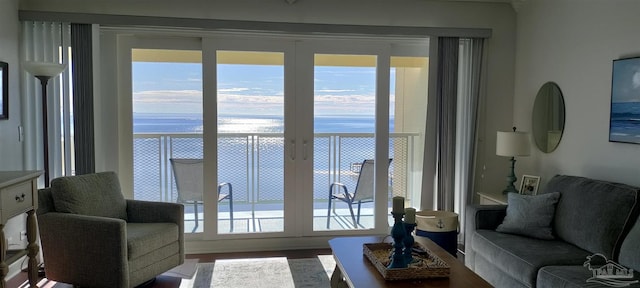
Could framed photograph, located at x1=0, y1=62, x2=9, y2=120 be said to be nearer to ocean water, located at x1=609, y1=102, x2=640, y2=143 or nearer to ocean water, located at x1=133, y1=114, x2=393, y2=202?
ocean water, located at x1=133, y1=114, x2=393, y2=202

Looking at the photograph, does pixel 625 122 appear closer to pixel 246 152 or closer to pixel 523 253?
pixel 523 253

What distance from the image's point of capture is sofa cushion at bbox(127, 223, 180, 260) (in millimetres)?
3087

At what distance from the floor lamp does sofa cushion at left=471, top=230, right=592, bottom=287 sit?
10.8 ft

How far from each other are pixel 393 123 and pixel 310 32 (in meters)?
1.19

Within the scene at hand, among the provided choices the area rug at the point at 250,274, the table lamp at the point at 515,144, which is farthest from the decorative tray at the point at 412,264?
the table lamp at the point at 515,144

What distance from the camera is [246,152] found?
437 cm

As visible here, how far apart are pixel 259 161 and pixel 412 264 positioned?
2.26 meters

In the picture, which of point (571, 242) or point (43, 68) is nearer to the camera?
point (571, 242)

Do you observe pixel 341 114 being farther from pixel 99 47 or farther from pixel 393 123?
pixel 99 47

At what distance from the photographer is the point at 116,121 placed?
409cm

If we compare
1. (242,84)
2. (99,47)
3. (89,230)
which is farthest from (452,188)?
(99,47)

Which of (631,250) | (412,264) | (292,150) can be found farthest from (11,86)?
(631,250)

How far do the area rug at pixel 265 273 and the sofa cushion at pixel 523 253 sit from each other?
1.18 m

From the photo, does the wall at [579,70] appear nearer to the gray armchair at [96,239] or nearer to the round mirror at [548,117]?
the round mirror at [548,117]
